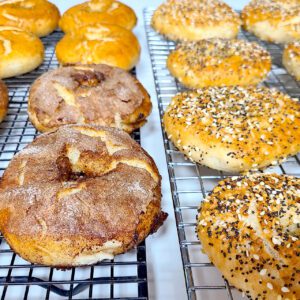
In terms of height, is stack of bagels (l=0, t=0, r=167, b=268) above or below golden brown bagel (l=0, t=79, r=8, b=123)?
above

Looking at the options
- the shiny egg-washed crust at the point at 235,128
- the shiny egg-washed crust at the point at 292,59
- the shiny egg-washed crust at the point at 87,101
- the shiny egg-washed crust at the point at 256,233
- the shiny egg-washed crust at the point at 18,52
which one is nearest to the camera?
the shiny egg-washed crust at the point at 256,233

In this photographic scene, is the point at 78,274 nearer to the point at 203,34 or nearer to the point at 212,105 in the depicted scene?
the point at 212,105

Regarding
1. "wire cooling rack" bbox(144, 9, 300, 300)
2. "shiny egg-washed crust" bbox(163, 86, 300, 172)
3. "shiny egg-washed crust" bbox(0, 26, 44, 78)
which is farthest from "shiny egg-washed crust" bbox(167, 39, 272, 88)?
"shiny egg-washed crust" bbox(0, 26, 44, 78)

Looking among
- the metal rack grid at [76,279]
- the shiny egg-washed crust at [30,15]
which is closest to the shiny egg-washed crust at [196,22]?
the shiny egg-washed crust at [30,15]

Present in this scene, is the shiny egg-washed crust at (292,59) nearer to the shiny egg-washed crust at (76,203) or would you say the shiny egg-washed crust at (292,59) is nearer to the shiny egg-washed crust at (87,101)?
the shiny egg-washed crust at (87,101)

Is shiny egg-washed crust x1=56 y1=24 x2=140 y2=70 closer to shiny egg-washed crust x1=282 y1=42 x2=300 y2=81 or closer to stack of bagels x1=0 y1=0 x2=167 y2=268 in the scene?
stack of bagels x1=0 y1=0 x2=167 y2=268

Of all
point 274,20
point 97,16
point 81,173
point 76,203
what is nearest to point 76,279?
point 76,203

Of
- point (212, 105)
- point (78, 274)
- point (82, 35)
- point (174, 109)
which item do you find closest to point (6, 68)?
point (82, 35)
